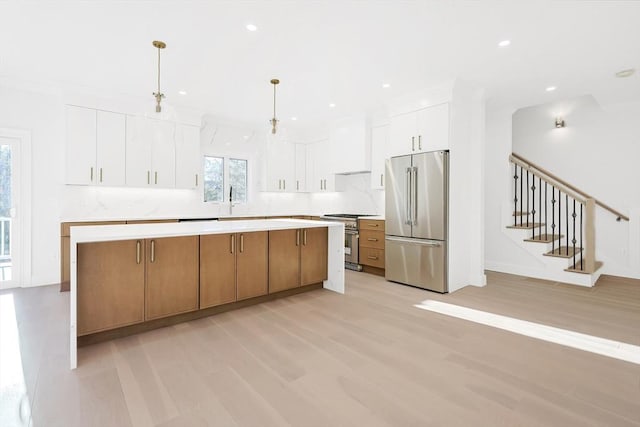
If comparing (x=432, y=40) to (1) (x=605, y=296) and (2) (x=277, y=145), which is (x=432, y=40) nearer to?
(2) (x=277, y=145)

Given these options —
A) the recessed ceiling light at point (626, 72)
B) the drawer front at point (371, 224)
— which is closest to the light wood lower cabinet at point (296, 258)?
the drawer front at point (371, 224)

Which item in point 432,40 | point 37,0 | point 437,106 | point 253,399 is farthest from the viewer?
point 437,106

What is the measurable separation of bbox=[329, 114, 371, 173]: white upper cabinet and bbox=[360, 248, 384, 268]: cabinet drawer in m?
1.46

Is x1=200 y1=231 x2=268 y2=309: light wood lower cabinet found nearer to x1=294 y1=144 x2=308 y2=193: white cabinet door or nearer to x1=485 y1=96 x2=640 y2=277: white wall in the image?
x1=294 y1=144 x2=308 y2=193: white cabinet door

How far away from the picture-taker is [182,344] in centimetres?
258

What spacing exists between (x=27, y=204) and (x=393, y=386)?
517cm

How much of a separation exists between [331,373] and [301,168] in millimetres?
5105

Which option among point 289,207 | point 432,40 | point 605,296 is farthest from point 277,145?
point 605,296

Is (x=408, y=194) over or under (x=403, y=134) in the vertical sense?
under

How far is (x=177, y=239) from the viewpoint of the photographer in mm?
2893

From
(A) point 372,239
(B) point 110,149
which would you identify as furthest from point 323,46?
(B) point 110,149

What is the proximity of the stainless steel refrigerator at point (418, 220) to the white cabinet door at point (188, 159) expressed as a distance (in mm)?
3212

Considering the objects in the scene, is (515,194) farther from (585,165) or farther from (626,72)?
(626,72)

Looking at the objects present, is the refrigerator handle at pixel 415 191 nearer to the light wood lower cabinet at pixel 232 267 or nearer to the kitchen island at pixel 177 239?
the kitchen island at pixel 177 239
